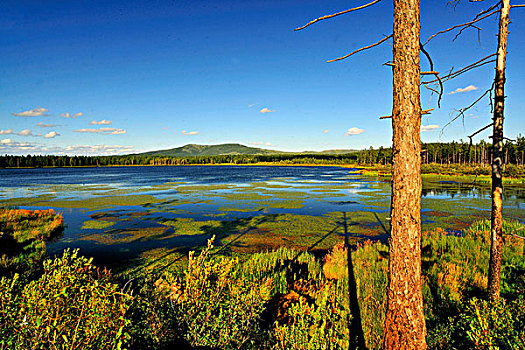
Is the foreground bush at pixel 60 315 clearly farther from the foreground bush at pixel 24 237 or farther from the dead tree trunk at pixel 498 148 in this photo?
the dead tree trunk at pixel 498 148

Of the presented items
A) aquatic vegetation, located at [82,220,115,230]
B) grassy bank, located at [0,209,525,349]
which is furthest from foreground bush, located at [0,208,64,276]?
grassy bank, located at [0,209,525,349]

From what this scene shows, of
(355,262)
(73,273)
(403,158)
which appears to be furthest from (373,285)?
(73,273)

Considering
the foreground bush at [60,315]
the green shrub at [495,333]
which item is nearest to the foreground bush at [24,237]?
the foreground bush at [60,315]

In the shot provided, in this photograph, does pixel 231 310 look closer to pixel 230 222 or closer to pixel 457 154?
pixel 230 222

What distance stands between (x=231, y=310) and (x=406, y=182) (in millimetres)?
3609

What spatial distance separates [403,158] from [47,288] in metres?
5.46

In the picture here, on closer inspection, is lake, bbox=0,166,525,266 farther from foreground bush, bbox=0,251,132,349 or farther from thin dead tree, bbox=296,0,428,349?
thin dead tree, bbox=296,0,428,349

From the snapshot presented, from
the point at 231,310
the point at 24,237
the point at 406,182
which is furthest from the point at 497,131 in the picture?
the point at 24,237

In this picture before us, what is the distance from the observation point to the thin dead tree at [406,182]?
4.13m

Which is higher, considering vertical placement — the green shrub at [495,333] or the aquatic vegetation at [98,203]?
the green shrub at [495,333]

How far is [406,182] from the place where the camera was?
4.26 m

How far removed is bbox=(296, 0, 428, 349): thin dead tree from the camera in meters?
4.13

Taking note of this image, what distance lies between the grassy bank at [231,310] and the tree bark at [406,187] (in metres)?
0.77

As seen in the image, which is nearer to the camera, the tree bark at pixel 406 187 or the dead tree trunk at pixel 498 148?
the tree bark at pixel 406 187
